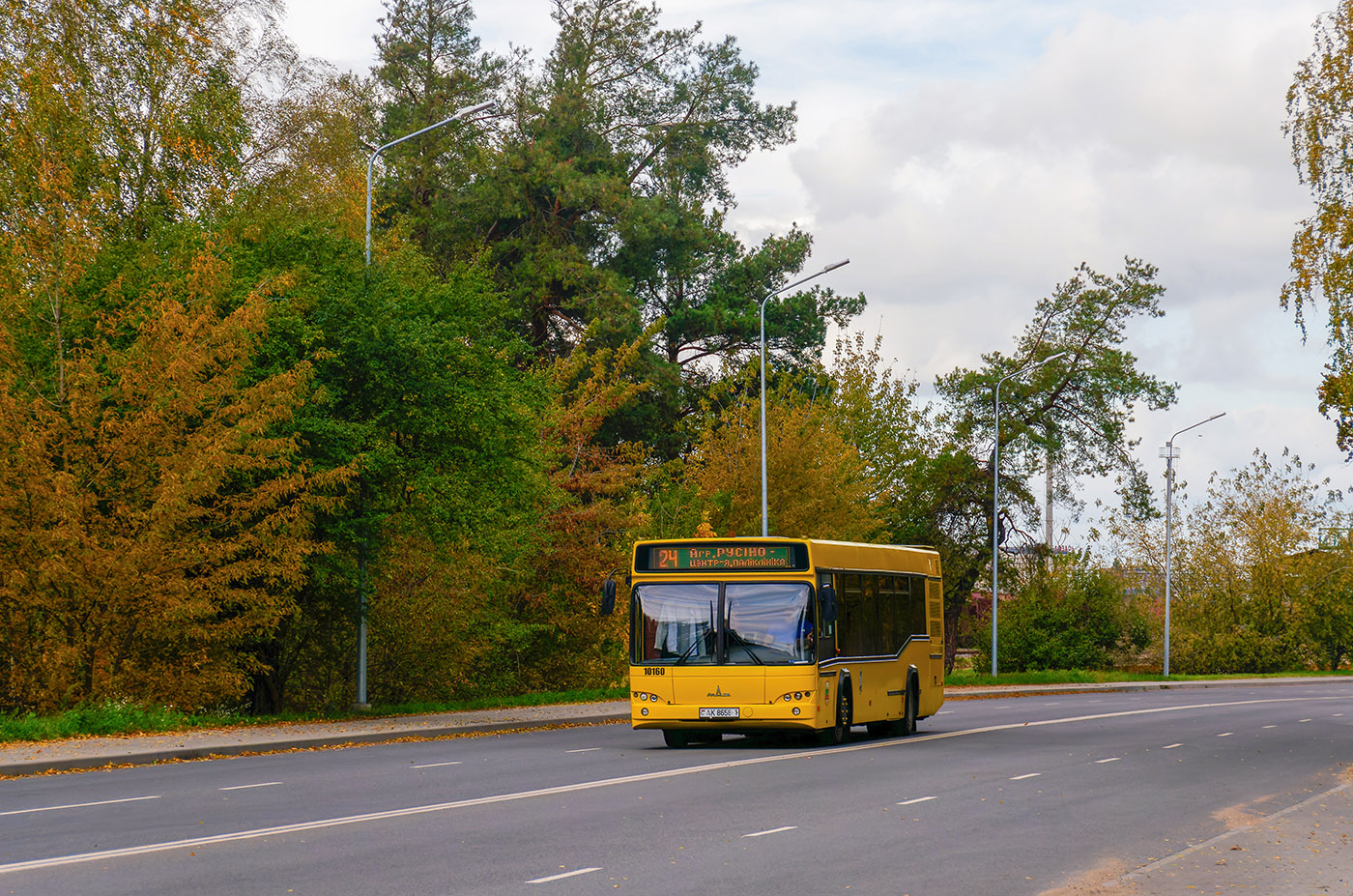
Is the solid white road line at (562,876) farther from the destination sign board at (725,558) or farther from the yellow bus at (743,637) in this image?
the destination sign board at (725,558)

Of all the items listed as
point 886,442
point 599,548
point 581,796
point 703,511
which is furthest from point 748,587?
point 886,442

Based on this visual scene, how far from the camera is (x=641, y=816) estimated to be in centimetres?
1336

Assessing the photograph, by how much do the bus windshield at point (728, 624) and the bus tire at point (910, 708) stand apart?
197 inches

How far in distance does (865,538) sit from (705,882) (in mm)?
35011

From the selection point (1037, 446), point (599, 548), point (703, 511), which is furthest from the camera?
point (1037, 446)

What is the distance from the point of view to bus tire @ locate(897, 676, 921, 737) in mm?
25297

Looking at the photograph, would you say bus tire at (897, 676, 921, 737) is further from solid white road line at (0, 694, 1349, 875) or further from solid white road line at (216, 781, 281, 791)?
solid white road line at (216, 781, 281, 791)

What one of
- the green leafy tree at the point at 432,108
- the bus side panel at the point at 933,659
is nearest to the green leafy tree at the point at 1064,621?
the green leafy tree at the point at 432,108

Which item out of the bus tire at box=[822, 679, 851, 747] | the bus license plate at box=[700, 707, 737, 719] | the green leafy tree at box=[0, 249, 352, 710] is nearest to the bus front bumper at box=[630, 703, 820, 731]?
the bus license plate at box=[700, 707, 737, 719]

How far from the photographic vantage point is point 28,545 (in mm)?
22750

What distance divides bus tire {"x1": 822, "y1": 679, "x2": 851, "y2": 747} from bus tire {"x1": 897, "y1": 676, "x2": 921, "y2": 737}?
2.81m

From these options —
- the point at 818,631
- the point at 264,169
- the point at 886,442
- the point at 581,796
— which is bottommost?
the point at 581,796

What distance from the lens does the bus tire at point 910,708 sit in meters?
25.3

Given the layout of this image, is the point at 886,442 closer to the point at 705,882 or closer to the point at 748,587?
the point at 748,587
